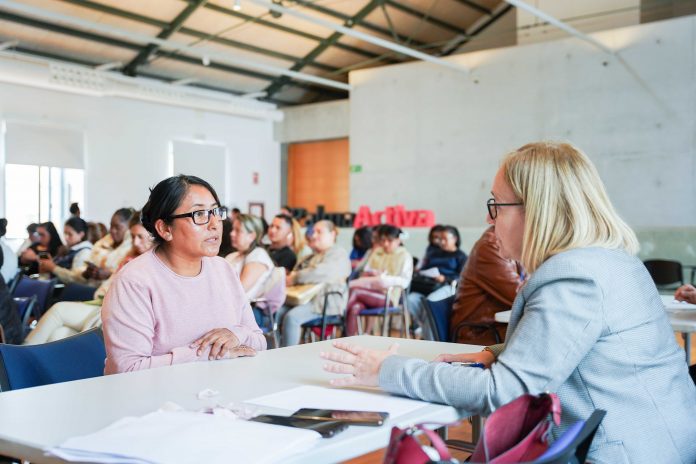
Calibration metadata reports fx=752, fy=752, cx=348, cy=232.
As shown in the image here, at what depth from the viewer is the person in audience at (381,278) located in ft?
21.6

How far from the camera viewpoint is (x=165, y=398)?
1640 mm

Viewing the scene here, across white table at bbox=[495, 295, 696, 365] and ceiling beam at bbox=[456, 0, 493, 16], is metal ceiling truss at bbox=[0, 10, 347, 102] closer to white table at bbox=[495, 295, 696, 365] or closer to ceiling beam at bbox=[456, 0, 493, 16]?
ceiling beam at bbox=[456, 0, 493, 16]

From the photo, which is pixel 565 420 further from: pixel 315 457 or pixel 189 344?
pixel 189 344

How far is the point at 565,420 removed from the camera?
1.56 meters

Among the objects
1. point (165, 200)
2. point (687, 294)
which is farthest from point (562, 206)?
point (687, 294)

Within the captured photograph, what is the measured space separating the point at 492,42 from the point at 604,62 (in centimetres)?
363

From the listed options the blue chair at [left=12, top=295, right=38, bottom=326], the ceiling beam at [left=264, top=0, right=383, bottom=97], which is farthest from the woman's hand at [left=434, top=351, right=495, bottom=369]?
the ceiling beam at [left=264, top=0, right=383, bottom=97]

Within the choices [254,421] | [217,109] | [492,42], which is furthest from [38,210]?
[254,421]

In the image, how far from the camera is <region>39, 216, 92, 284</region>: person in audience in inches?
275

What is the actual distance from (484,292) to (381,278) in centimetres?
235

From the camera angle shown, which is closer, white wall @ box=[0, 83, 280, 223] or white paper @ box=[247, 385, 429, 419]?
white paper @ box=[247, 385, 429, 419]

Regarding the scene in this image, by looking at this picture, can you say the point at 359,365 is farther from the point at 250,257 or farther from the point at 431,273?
the point at 431,273

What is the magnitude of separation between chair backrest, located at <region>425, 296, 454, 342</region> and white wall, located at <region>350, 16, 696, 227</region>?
861cm

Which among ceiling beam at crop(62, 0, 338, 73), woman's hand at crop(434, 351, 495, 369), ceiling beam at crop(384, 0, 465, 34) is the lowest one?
woman's hand at crop(434, 351, 495, 369)
